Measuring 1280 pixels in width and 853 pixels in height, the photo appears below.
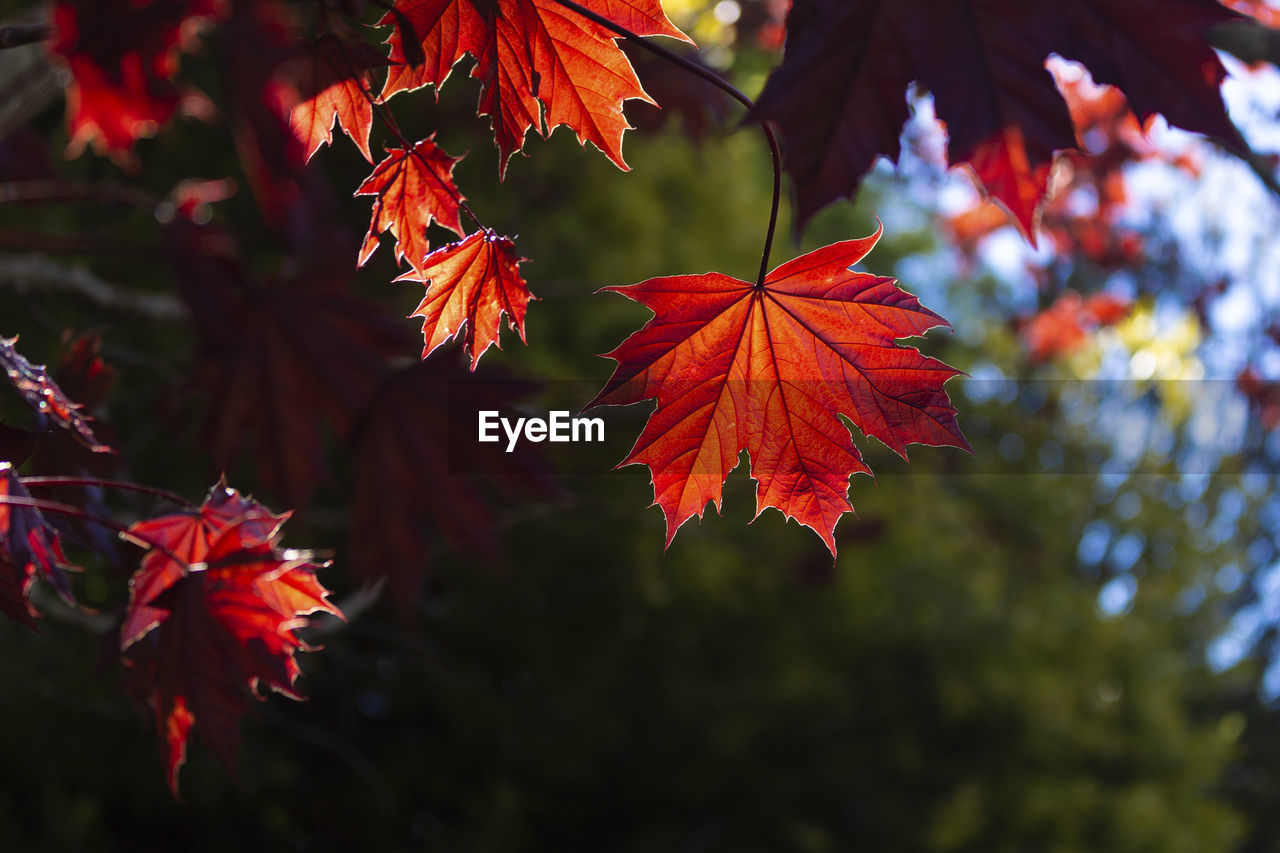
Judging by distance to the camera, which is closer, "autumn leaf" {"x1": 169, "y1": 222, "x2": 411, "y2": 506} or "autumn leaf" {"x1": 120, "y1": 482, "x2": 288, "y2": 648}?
"autumn leaf" {"x1": 120, "y1": 482, "x2": 288, "y2": 648}

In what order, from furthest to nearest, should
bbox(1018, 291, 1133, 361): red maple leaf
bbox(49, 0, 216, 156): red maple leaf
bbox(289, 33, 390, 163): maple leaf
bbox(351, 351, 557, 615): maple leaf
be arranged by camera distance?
bbox(1018, 291, 1133, 361): red maple leaf, bbox(351, 351, 557, 615): maple leaf, bbox(49, 0, 216, 156): red maple leaf, bbox(289, 33, 390, 163): maple leaf

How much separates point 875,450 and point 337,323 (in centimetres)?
210

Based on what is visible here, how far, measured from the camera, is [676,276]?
2.61 feet

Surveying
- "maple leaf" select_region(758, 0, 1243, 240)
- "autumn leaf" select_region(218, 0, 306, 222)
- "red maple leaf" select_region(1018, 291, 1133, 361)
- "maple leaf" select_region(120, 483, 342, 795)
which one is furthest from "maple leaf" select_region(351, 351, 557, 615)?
"red maple leaf" select_region(1018, 291, 1133, 361)

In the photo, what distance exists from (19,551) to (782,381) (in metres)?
0.64

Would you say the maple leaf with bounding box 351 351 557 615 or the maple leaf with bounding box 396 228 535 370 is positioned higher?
the maple leaf with bounding box 396 228 535 370

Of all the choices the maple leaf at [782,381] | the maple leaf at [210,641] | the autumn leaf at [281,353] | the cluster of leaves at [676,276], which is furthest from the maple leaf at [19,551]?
the autumn leaf at [281,353]

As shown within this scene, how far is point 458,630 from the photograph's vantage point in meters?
3.14

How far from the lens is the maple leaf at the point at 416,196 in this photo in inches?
30.8

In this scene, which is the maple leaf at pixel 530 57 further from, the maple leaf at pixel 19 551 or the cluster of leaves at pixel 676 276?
the maple leaf at pixel 19 551

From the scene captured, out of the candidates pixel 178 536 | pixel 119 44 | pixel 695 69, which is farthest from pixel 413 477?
pixel 695 69

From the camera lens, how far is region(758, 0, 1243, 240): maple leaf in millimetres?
667

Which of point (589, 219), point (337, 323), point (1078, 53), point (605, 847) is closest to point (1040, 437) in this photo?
point (589, 219)

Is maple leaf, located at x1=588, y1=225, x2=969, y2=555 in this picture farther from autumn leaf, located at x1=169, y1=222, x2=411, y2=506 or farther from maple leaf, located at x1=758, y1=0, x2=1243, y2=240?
autumn leaf, located at x1=169, y1=222, x2=411, y2=506
